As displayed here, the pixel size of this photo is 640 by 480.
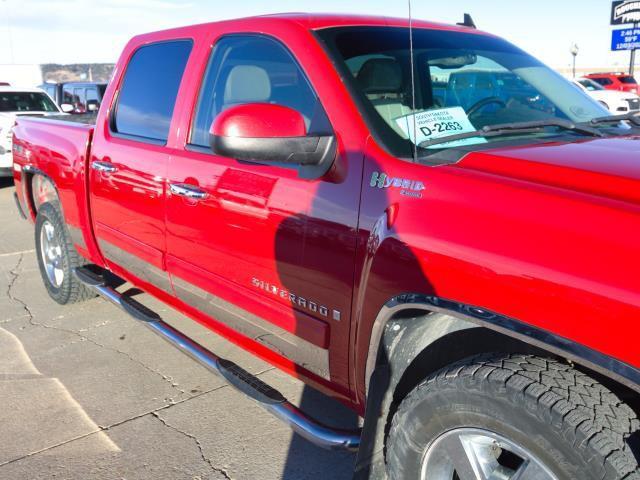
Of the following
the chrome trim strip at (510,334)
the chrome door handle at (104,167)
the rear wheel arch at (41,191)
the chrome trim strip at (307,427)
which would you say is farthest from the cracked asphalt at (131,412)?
the chrome door handle at (104,167)

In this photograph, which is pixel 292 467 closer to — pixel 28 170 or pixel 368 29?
pixel 368 29

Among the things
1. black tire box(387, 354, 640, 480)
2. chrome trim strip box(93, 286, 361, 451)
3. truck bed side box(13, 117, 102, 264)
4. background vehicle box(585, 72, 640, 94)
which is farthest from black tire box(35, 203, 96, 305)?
background vehicle box(585, 72, 640, 94)

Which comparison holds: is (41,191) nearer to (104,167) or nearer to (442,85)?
(104,167)

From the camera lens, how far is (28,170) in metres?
4.82

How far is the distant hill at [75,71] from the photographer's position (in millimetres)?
32875

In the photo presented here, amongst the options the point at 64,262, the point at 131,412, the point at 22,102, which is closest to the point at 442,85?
the point at 131,412

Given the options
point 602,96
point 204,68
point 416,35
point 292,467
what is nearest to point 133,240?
point 204,68

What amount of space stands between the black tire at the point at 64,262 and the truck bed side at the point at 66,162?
0.18 m

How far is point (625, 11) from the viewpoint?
104 feet

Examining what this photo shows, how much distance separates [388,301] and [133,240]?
6.40ft

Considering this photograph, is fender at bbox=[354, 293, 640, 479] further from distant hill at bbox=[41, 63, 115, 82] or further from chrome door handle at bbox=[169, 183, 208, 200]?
distant hill at bbox=[41, 63, 115, 82]

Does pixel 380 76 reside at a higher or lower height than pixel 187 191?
higher

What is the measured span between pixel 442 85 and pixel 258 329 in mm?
1367

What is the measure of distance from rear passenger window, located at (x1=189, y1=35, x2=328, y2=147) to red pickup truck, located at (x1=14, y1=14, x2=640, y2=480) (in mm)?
10
